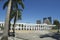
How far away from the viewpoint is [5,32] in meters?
22.8

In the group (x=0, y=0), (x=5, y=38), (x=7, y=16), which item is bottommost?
(x=5, y=38)

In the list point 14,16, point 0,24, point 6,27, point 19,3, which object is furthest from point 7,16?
point 0,24

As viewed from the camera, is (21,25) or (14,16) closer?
(14,16)

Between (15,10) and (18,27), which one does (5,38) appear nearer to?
(15,10)

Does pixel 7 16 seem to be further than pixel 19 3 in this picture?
No

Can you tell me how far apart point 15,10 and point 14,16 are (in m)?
1.90

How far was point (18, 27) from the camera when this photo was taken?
224ft

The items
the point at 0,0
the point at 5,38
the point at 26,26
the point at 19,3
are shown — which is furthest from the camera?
the point at 26,26

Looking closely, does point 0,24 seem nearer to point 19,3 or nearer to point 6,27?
point 19,3

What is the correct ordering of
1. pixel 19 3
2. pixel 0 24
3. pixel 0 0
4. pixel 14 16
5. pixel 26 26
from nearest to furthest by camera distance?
pixel 0 0 → pixel 19 3 → pixel 14 16 → pixel 0 24 → pixel 26 26

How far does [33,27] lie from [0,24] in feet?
50.4

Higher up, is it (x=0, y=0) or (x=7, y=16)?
(x=0, y=0)

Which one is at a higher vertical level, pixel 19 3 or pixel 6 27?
pixel 19 3

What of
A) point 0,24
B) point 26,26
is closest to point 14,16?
point 0,24
